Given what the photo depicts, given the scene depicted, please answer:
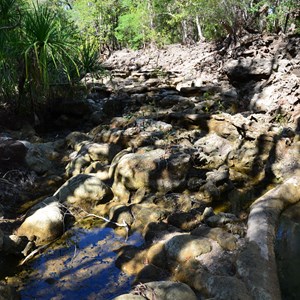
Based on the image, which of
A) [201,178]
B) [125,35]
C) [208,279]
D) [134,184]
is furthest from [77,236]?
[125,35]

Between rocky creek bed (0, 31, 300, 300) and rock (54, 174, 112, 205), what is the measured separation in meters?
0.02

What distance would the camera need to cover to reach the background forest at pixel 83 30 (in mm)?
7148

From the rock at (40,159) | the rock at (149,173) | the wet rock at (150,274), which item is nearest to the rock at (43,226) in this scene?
the rock at (149,173)

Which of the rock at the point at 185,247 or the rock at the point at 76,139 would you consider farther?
the rock at the point at 76,139

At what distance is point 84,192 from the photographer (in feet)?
18.4

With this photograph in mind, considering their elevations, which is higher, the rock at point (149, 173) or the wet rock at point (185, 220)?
the rock at point (149, 173)

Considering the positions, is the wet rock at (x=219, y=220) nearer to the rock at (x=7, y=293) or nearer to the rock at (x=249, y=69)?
the rock at (x=7, y=293)

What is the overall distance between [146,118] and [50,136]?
2.97 m

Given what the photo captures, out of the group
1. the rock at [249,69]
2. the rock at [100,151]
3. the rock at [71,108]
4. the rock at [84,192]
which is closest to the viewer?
the rock at [84,192]

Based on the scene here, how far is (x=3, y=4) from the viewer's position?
657cm

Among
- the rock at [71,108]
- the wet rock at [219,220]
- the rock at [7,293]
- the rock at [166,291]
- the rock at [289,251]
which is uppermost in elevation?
the rock at [71,108]

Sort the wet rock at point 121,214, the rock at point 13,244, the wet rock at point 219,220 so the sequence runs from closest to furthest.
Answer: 1. the rock at point 13,244
2. the wet rock at point 219,220
3. the wet rock at point 121,214

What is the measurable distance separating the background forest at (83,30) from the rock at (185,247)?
3.70 meters

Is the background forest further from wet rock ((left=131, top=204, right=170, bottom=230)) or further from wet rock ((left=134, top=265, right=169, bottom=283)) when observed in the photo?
wet rock ((left=134, top=265, right=169, bottom=283))
